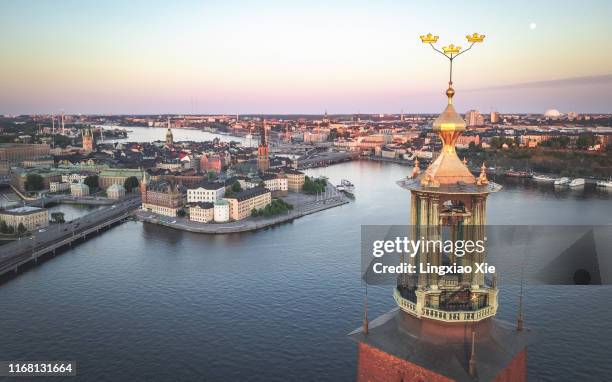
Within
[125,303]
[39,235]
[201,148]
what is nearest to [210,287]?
[125,303]

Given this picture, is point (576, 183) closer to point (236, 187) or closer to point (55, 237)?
point (236, 187)

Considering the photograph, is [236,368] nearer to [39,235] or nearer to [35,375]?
[35,375]

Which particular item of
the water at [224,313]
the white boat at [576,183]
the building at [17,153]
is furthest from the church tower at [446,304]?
the building at [17,153]

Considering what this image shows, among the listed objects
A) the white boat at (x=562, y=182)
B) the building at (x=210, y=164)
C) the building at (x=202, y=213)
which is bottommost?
the building at (x=202, y=213)

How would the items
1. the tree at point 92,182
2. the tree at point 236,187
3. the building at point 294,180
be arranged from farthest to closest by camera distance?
the tree at point 92,182 → the building at point 294,180 → the tree at point 236,187

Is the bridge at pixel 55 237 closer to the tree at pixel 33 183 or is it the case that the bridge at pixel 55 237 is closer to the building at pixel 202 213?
the building at pixel 202 213

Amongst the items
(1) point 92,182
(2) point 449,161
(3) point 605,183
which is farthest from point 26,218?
(3) point 605,183

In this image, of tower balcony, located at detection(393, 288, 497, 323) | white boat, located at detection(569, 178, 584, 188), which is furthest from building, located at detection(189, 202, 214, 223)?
white boat, located at detection(569, 178, 584, 188)
